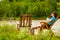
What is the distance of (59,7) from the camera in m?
25.6

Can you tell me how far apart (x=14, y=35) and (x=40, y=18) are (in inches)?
557

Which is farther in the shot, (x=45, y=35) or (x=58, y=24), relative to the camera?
(x=58, y=24)

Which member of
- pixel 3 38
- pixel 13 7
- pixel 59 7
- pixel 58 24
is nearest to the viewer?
pixel 3 38

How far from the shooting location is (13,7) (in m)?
21.2

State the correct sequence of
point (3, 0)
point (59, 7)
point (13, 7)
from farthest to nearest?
point (59, 7) < point (3, 0) < point (13, 7)

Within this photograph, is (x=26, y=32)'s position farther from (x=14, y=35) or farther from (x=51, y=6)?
(x=51, y=6)

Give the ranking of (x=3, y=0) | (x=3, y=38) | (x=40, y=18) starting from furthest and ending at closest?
(x=3, y=0)
(x=40, y=18)
(x=3, y=38)

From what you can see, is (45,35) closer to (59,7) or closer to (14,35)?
(14,35)

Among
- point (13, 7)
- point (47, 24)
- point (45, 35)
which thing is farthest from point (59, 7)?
point (45, 35)

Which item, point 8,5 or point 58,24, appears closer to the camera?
point 58,24

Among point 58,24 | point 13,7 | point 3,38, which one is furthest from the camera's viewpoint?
point 13,7

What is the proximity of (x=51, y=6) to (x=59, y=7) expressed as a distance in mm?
4287

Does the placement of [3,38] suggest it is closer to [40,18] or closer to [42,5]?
[40,18]

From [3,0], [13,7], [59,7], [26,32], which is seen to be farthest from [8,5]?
[26,32]
